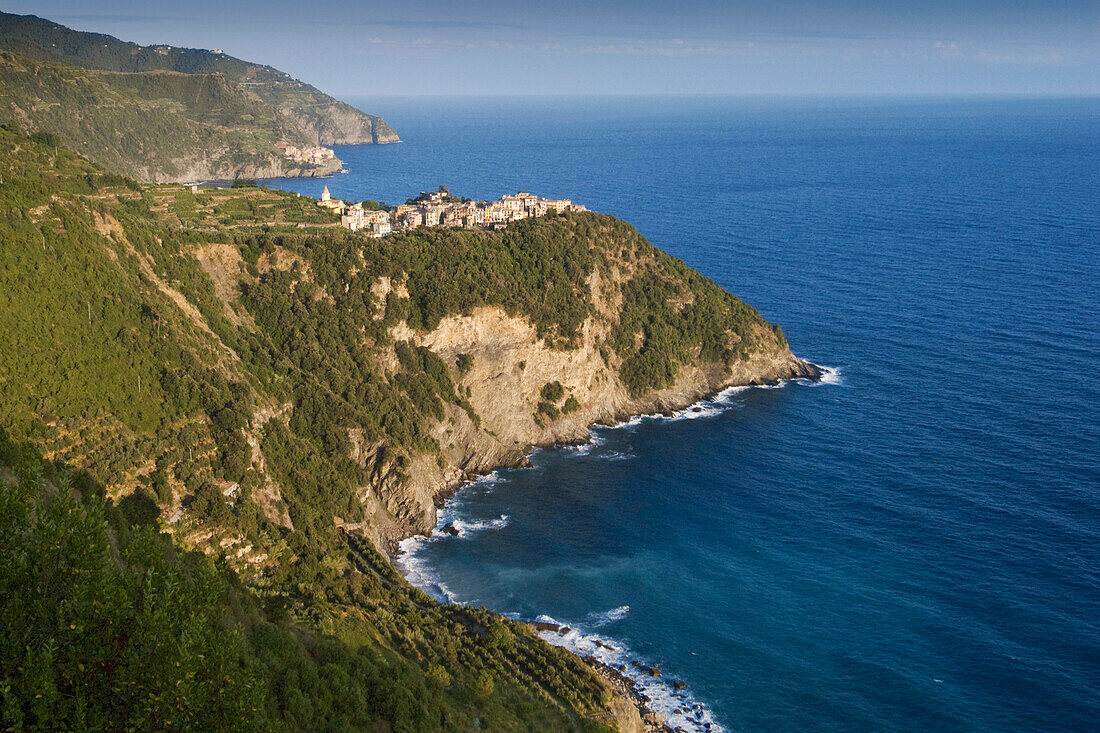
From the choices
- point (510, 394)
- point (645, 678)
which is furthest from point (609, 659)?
point (510, 394)

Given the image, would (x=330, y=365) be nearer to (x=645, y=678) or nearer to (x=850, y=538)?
(x=645, y=678)

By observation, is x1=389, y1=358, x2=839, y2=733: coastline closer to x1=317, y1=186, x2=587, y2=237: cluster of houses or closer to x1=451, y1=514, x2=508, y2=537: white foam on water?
x1=451, y1=514, x2=508, y2=537: white foam on water

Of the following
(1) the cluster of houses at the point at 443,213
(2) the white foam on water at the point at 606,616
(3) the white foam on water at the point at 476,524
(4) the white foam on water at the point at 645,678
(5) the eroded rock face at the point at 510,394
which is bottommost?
(4) the white foam on water at the point at 645,678

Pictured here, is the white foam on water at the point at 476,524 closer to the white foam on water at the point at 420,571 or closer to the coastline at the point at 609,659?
the coastline at the point at 609,659

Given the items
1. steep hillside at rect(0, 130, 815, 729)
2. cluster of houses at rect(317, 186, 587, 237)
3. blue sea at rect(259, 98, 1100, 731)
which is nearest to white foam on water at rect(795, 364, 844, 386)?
blue sea at rect(259, 98, 1100, 731)

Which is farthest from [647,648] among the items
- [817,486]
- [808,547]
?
[817,486]

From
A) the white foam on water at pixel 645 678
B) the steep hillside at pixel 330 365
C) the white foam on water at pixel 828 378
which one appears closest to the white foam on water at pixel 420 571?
the steep hillside at pixel 330 365
